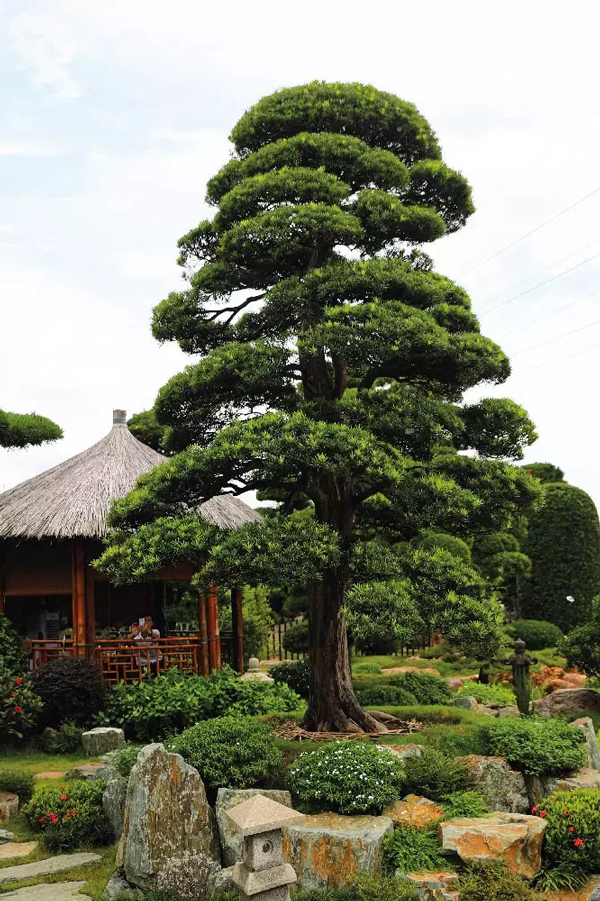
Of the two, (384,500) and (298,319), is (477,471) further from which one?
(298,319)

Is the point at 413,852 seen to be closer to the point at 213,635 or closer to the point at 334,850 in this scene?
the point at 334,850

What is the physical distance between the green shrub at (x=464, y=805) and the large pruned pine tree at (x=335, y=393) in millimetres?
1469

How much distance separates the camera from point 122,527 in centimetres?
1027

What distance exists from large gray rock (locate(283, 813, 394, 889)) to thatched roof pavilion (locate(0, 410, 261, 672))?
6243mm

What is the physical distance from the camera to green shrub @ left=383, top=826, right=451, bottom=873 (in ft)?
23.9

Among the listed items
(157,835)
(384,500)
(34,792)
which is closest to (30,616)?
(34,792)

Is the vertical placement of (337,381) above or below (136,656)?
above

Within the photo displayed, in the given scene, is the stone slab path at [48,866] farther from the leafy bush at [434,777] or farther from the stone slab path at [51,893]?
the leafy bush at [434,777]

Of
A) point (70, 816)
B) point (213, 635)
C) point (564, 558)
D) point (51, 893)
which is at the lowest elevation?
point (51, 893)

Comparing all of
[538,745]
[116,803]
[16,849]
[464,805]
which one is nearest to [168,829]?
[116,803]

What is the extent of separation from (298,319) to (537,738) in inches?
219

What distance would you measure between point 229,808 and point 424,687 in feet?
17.0

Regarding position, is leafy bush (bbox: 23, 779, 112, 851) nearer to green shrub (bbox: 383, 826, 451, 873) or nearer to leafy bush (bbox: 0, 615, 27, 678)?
green shrub (bbox: 383, 826, 451, 873)

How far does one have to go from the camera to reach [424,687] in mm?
12383
